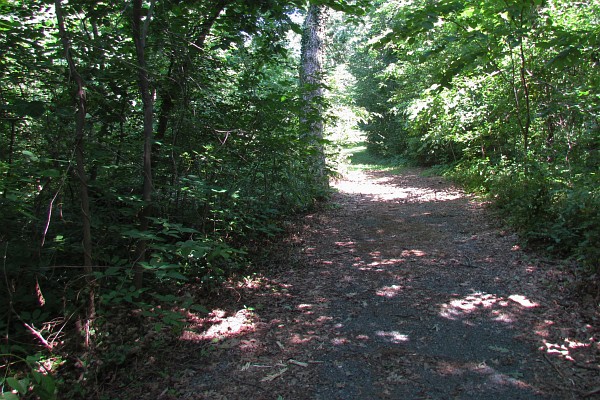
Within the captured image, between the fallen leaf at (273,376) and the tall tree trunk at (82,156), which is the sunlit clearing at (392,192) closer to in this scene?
the fallen leaf at (273,376)

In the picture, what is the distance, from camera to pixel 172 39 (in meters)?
4.36

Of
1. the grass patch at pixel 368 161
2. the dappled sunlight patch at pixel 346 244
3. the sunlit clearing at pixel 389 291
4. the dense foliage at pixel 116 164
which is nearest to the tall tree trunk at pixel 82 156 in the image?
the dense foliage at pixel 116 164

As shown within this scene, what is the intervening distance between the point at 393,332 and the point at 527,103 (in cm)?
511

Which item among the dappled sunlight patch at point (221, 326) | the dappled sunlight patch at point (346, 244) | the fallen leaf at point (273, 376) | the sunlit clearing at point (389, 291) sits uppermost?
the dappled sunlight patch at point (221, 326)

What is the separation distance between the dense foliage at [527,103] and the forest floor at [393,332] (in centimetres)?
75

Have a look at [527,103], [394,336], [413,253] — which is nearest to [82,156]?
[394,336]

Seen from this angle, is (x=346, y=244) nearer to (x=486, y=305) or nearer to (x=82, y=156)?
(x=486, y=305)

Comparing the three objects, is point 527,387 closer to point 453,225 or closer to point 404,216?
point 453,225

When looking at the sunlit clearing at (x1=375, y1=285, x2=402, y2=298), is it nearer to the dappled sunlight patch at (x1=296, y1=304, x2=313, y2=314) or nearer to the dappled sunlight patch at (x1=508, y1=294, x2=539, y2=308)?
the dappled sunlight patch at (x1=296, y1=304, x2=313, y2=314)

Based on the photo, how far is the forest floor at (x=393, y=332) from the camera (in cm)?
284

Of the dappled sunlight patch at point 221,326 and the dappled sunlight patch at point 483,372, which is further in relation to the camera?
Result: the dappled sunlight patch at point 221,326

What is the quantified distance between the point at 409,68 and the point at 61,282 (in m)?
16.3

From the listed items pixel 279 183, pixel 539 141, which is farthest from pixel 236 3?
pixel 539 141

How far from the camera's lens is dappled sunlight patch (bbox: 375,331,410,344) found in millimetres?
3434
